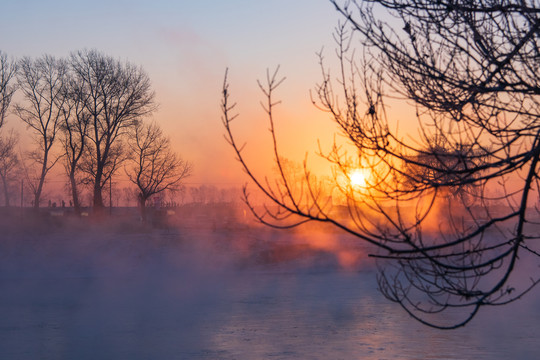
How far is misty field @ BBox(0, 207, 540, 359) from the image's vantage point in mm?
14703

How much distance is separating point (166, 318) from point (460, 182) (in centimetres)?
1491

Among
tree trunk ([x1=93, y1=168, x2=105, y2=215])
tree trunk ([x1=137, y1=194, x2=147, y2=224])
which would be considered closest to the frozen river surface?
tree trunk ([x1=93, y1=168, x2=105, y2=215])

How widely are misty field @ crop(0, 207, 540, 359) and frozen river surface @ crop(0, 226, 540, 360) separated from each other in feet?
0.15

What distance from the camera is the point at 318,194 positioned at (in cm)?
491

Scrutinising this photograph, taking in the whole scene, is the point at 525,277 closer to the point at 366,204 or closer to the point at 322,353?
the point at 322,353

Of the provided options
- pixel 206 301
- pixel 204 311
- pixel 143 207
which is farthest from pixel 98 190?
pixel 204 311

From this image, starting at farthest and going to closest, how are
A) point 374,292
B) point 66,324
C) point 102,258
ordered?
point 102,258 < point 374,292 < point 66,324

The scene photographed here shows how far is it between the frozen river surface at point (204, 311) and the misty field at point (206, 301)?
5cm

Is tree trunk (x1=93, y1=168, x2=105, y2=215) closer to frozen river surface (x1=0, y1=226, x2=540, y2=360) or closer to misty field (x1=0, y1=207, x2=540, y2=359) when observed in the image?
misty field (x1=0, y1=207, x2=540, y2=359)

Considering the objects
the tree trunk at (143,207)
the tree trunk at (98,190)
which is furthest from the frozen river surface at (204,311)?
the tree trunk at (143,207)

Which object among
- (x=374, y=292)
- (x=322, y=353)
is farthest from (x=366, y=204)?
(x=374, y=292)

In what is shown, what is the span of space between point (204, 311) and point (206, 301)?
2.24 metres

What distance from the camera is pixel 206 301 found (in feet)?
73.6

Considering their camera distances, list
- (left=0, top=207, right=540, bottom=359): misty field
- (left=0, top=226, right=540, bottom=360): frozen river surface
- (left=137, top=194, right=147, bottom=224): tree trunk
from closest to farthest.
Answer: (left=0, top=226, right=540, bottom=360): frozen river surface, (left=0, top=207, right=540, bottom=359): misty field, (left=137, top=194, right=147, bottom=224): tree trunk
